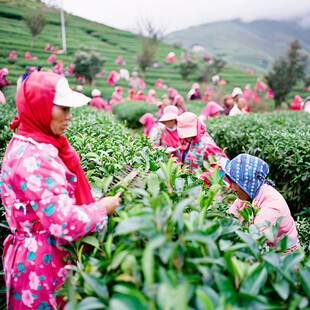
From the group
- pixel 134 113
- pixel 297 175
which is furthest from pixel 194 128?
pixel 134 113

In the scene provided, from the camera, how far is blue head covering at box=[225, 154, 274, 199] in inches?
82.2

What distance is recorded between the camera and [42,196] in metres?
1.13

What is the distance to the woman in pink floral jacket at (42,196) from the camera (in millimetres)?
1137

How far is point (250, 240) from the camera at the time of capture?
44.4 inches

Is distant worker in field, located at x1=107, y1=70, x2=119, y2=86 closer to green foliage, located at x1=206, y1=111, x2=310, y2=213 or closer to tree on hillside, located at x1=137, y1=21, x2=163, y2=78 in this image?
tree on hillside, located at x1=137, y1=21, x2=163, y2=78

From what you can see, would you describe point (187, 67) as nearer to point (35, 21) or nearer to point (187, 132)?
point (35, 21)

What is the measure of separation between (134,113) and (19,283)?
9.23m

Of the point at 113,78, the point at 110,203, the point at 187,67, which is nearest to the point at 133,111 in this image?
the point at 113,78

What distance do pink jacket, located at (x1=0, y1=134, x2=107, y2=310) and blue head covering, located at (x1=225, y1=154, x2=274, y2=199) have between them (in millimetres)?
1234

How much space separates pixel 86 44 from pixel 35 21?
4543mm

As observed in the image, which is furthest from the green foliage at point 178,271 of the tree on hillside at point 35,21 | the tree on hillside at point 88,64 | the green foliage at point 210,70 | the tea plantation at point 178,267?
the green foliage at point 210,70

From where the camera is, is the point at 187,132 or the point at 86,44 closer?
the point at 187,132

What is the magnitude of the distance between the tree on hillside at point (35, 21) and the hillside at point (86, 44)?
287 millimetres

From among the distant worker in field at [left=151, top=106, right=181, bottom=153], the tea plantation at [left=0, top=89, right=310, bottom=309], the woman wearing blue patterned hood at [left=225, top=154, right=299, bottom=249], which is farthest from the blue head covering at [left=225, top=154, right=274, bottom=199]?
the distant worker in field at [left=151, top=106, right=181, bottom=153]
